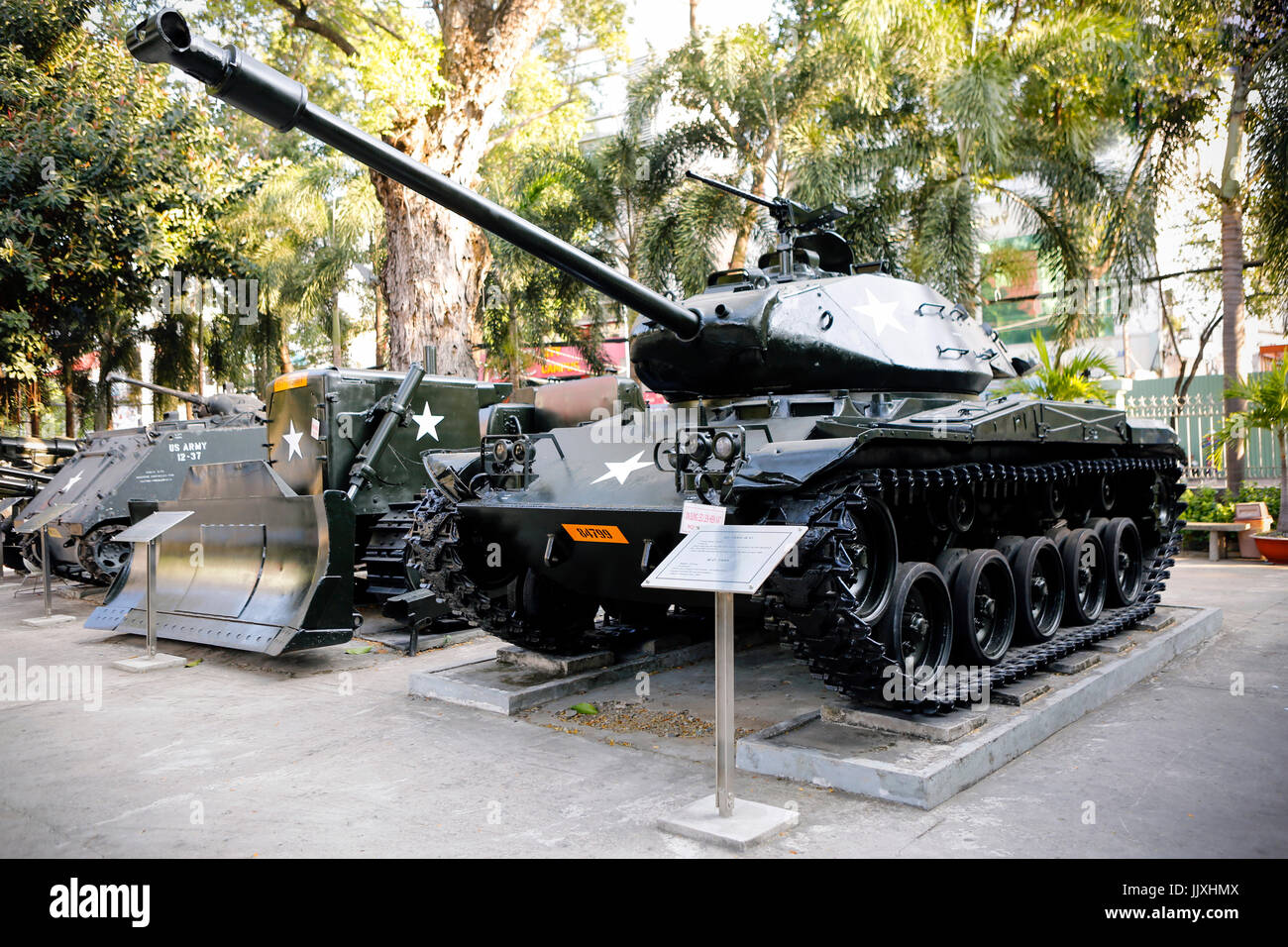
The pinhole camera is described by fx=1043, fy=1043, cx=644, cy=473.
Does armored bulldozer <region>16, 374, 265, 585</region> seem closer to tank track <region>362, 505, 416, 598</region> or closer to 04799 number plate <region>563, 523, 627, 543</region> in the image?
tank track <region>362, 505, 416, 598</region>

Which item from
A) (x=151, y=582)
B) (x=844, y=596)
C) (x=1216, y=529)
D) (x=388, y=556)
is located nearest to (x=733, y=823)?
(x=844, y=596)

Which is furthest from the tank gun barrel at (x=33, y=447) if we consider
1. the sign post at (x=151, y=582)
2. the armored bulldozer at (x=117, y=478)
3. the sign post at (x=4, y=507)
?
the sign post at (x=151, y=582)

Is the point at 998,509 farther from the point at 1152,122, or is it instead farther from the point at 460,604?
the point at 1152,122

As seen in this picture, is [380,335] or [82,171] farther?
[380,335]

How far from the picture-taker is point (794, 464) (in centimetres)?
496

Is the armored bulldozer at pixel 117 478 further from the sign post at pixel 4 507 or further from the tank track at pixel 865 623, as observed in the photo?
the tank track at pixel 865 623

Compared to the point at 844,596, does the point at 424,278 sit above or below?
above

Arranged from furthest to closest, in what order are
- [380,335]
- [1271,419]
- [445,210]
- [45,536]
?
[380,335], [445,210], [1271,419], [45,536]

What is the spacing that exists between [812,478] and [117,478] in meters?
10.9

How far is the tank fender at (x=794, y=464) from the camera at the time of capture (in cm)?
486

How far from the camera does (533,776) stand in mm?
5262

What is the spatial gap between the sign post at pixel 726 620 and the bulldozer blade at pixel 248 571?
416 cm


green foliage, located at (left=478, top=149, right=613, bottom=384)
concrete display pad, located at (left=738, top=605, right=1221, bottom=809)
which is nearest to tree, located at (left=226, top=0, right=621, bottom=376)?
green foliage, located at (left=478, top=149, right=613, bottom=384)

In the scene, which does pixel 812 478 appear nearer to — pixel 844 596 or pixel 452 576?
A: pixel 844 596
